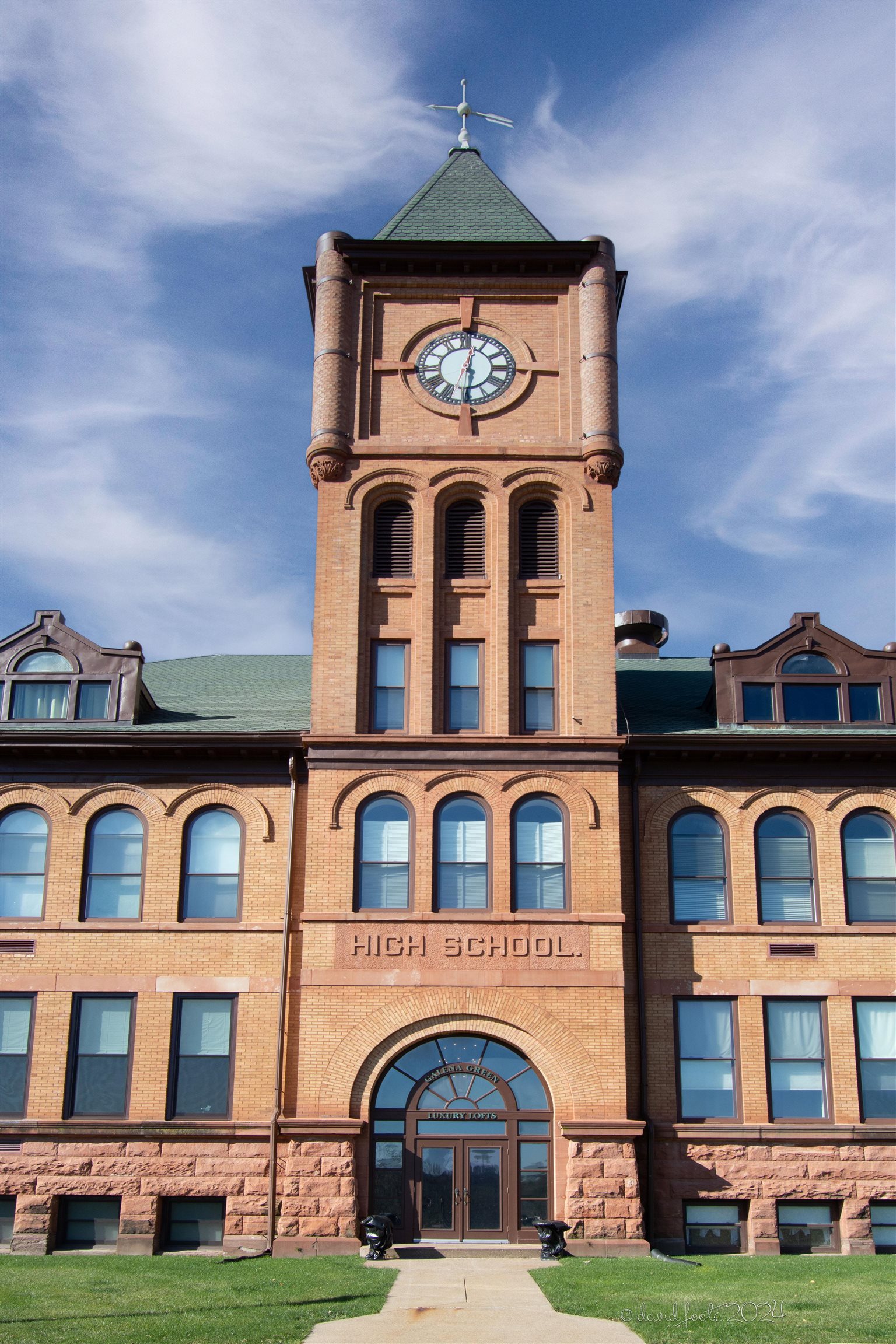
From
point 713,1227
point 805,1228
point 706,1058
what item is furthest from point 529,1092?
point 805,1228

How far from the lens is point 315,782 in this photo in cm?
2367

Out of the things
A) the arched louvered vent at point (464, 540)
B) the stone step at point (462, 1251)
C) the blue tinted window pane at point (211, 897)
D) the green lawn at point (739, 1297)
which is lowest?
the stone step at point (462, 1251)

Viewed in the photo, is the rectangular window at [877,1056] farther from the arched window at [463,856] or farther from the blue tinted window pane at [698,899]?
the arched window at [463,856]

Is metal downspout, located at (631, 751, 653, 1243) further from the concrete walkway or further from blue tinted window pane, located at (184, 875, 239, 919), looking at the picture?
blue tinted window pane, located at (184, 875, 239, 919)

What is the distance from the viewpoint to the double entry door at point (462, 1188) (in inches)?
854

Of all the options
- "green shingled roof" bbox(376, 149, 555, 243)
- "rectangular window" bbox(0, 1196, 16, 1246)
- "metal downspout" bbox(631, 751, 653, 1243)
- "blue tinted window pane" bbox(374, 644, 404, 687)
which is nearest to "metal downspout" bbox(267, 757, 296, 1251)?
"blue tinted window pane" bbox(374, 644, 404, 687)

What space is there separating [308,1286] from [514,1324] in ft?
11.5

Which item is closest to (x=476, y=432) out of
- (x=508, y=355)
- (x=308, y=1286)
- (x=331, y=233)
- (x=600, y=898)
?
Result: (x=508, y=355)

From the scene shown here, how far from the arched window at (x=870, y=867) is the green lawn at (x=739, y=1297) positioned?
588 cm

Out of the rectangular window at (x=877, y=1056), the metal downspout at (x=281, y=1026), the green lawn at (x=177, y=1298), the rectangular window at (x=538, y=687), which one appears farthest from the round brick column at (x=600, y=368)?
→ the green lawn at (x=177, y=1298)

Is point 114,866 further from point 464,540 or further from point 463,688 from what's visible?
point 464,540

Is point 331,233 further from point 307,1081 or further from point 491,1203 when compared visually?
point 491,1203

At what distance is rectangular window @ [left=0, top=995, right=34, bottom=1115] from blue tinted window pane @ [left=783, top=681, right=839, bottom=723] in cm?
1511

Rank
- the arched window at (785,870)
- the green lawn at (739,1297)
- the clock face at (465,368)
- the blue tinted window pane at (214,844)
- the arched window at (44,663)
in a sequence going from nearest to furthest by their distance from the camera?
the green lawn at (739,1297)
the arched window at (785,870)
the blue tinted window pane at (214,844)
the arched window at (44,663)
the clock face at (465,368)
